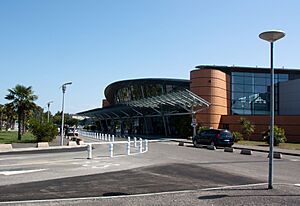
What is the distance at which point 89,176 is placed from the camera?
12.6 m

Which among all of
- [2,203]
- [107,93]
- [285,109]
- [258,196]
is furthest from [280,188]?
[107,93]

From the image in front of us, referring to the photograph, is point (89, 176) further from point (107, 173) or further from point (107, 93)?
point (107, 93)

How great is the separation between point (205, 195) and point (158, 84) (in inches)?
2484

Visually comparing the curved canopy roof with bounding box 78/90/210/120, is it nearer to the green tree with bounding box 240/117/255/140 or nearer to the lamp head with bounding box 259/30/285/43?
the green tree with bounding box 240/117/255/140

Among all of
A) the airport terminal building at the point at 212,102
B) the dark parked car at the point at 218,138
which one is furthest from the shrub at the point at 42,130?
the airport terminal building at the point at 212,102

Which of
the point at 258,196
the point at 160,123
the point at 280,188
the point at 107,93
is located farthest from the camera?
the point at 107,93

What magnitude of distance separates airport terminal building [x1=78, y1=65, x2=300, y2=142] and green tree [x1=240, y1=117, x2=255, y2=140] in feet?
7.21

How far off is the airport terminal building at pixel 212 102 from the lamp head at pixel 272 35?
120 feet

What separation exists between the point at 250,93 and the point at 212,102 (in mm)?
14023

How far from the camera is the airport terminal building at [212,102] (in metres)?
51.9

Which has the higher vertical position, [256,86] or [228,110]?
[256,86]

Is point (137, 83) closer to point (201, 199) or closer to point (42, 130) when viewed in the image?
point (42, 130)

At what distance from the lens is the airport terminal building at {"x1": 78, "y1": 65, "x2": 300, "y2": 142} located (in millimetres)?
51906

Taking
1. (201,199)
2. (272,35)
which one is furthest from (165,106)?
(201,199)
